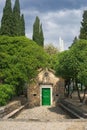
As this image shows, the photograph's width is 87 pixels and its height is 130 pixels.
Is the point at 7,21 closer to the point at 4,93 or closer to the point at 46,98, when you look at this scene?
the point at 46,98

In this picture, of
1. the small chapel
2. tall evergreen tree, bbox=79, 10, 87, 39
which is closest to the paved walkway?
the small chapel

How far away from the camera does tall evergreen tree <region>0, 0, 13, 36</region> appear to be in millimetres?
48062

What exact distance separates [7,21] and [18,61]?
18854mm

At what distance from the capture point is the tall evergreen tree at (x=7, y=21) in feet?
158

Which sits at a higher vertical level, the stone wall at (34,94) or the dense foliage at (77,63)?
the dense foliage at (77,63)

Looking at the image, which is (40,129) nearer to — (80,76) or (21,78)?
(80,76)

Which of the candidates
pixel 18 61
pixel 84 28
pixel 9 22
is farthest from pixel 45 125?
pixel 84 28

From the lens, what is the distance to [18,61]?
31406 mm

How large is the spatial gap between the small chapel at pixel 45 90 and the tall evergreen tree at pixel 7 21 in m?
14.2

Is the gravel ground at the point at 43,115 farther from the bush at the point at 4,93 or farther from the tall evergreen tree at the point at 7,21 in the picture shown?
the tall evergreen tree at the point at 7,21

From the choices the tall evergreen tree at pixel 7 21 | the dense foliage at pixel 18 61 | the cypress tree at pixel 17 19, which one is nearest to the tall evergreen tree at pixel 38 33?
the cypress tree at pixel 17 19

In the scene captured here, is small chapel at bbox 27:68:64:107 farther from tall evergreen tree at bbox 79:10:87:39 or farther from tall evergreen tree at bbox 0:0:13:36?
tall evergreen tree at bbox 79:10:87:39

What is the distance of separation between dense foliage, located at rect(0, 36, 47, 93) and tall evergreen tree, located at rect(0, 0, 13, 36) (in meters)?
13.1

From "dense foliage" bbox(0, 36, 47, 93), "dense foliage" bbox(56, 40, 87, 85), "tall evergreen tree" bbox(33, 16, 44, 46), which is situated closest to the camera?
"dense foliage" bbox(56, 40, 87, 85)
